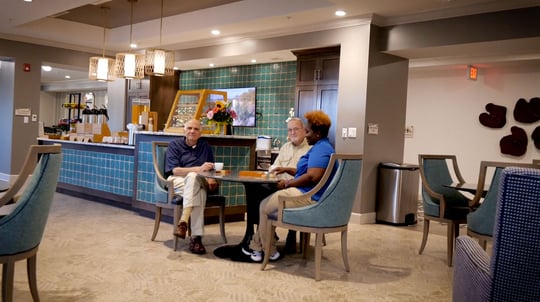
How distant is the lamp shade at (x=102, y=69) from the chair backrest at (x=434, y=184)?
15.1 feet

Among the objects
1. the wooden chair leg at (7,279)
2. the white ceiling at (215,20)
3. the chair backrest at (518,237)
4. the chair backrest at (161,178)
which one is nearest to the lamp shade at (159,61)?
the white ceiling at (215,20)

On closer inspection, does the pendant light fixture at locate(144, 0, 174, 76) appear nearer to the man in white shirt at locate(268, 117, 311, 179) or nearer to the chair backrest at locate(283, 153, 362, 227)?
the man in white shirt at locate(268, 117, 311, 179)

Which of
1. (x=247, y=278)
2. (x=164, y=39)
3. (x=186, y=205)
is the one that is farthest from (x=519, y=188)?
(x=164, y=39)

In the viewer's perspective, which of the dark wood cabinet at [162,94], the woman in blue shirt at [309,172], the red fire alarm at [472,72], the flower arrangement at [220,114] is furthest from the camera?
the dark wood cabinet at [162,94]

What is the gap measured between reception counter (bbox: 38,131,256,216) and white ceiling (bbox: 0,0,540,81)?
178 centimetres

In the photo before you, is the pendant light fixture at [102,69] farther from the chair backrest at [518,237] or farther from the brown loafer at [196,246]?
the chair backrest at [518,237]

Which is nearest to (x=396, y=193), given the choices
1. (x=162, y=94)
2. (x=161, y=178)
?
(x=161, y=178)

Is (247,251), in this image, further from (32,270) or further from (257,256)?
(32,270)

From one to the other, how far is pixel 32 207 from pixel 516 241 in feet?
6.84

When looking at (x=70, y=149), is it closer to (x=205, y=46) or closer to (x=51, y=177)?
(x=205, y=46)

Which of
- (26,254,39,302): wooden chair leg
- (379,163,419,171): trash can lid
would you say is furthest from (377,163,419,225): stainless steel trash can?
(26,254,39,302): wooden chair leg

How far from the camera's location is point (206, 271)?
3508mm

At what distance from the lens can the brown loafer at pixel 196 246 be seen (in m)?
3.99

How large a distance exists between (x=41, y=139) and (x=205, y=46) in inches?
122
